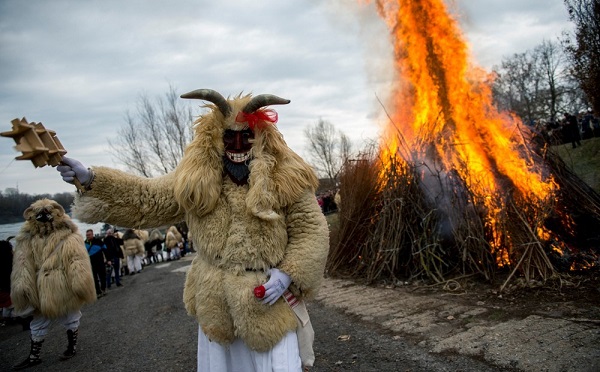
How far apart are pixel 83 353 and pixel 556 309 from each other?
20.9 ft

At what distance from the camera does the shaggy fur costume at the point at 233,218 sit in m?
2.28

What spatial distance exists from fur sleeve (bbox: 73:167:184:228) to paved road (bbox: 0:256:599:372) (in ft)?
8.00

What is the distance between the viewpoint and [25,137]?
1.82 meters

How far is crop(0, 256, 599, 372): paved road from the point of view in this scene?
3701 millimetres

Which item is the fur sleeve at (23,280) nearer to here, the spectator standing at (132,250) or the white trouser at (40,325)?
the white trouser at (40,325)

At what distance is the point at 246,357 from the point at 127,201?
123 centimetres

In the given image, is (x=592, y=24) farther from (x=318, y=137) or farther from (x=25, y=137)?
(x=318, y=137)

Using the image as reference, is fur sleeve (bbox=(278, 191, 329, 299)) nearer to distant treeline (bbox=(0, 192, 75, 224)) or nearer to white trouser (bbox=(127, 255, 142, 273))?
distant treeline (bbox=(0, 192, 75, 224))

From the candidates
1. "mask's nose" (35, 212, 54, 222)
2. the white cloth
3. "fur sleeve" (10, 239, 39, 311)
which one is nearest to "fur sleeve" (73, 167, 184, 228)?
the white cloth

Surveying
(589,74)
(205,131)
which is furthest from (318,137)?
(205,131)

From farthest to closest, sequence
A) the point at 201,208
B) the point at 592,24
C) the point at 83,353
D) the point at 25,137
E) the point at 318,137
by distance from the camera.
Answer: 1. the point at 318,137
2. the point at 592,24
3. the point at 83,353
4. the point at 201,208
5. the point at 25,137

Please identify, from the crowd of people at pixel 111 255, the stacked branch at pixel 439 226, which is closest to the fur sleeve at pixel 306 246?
the stacked branch at pixel 439 226

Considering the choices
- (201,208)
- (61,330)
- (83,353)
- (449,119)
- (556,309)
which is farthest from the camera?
(61,330)

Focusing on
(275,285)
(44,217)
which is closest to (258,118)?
(275,285)
